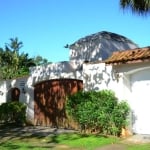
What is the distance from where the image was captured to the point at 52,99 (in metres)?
18.8

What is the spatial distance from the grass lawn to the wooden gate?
3.15 m

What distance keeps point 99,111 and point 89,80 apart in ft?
6.82

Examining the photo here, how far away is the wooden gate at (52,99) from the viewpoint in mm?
17859

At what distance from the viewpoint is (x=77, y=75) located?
17375 mm

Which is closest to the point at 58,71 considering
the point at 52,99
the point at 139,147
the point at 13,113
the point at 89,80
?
the point at 52,99

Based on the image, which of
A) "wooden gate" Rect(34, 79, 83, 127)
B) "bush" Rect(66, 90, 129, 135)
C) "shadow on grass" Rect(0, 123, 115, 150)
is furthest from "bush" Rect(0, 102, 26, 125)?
"bush" Rect(66, 90, 129, 135)

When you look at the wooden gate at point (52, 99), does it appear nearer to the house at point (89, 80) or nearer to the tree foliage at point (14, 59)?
the house at point (89, 80)

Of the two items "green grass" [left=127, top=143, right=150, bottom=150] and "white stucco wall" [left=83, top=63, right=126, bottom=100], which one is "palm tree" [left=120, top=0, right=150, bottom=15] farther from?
"green grass" [left=127, top=143, right=150, bottom=150]

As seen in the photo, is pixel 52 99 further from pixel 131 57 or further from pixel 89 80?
pixel 131 57

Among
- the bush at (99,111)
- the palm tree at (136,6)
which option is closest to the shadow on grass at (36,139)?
the bush at (99,111)

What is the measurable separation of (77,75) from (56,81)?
1746 mm

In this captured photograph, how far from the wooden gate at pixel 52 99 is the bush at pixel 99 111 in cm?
174

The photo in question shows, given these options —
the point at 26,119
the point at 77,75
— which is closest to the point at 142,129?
the point at 77,75

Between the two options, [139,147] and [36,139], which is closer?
[139,147]
